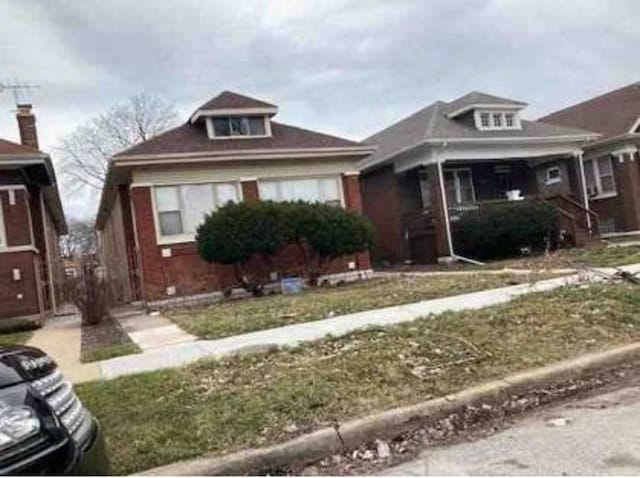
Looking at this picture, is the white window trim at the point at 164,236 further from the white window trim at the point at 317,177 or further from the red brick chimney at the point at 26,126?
the red brick chimney at the point at 26,126

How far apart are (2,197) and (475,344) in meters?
14.5

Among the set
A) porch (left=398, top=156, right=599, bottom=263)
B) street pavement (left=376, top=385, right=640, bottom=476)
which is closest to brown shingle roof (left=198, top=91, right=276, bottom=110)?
porch (left=398, top=156, right=599, bottom=263)

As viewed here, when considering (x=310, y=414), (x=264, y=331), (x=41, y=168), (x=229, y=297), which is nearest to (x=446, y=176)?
(x=229, y=297)

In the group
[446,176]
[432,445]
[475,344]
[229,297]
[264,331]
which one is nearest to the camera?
[432,445]

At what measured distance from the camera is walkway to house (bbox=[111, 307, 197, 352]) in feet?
35.3

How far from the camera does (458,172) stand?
26953 millimetres

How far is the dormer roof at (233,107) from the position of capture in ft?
68.1

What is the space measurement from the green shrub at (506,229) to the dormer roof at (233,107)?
25.2ft

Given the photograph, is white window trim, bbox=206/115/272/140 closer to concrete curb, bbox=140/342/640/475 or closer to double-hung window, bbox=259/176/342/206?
double-hung window, bbox=259/176/342/206

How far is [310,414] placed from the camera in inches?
222

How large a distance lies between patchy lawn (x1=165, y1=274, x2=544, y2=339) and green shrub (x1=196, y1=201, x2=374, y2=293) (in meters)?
2.47

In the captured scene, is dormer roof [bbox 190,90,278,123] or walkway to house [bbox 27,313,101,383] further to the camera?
dormer roof [bbox 190,90,278,123]

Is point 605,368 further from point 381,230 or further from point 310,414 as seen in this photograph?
point 381,230

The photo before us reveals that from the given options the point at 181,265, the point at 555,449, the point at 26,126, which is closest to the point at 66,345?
the point at 181,265
